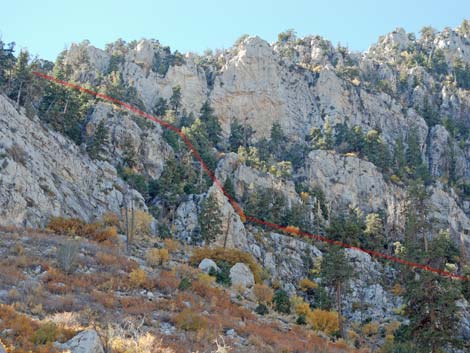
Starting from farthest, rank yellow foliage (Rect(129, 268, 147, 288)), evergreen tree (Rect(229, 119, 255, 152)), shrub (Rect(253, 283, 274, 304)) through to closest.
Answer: evergreen tree (Rect(229, 119, 255, 152))
shrub (Rect(253, 283, 274, 304))
yellow foliage (Rect(129, 268, 147, 288))

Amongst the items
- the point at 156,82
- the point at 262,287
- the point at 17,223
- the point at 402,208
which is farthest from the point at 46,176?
the point at 156,82

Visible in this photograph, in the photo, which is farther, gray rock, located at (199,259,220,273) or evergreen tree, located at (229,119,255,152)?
evergreen tree, located at (229,119,255,152)

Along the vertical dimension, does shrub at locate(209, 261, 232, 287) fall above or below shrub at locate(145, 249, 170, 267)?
below

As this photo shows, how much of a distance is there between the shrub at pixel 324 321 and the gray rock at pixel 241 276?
18.8 ft

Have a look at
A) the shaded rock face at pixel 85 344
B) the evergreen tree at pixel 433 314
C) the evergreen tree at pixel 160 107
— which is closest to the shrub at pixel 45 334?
the shaded rock face at pixel 85 344

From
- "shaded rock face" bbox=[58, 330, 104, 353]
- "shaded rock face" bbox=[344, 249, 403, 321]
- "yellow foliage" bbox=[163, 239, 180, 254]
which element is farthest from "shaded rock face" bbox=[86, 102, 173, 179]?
"shaded rock face" bbox=[58, 330, 104, 353]

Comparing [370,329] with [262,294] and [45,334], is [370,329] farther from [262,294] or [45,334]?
[45,334]

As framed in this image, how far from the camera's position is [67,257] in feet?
76.3

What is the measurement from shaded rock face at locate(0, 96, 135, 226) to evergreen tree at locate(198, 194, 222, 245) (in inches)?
388

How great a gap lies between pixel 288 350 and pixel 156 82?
317 feet

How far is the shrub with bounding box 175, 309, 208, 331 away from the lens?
715 inches

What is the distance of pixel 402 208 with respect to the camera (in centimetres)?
7756

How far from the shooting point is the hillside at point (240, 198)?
2105 cm

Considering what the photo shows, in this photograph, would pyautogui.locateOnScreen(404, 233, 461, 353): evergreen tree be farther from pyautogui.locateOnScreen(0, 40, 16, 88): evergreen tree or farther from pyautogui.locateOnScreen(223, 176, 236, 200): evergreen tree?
pyautogui.locateOnScreen(0, 40, 16, 88): evergreen tree
